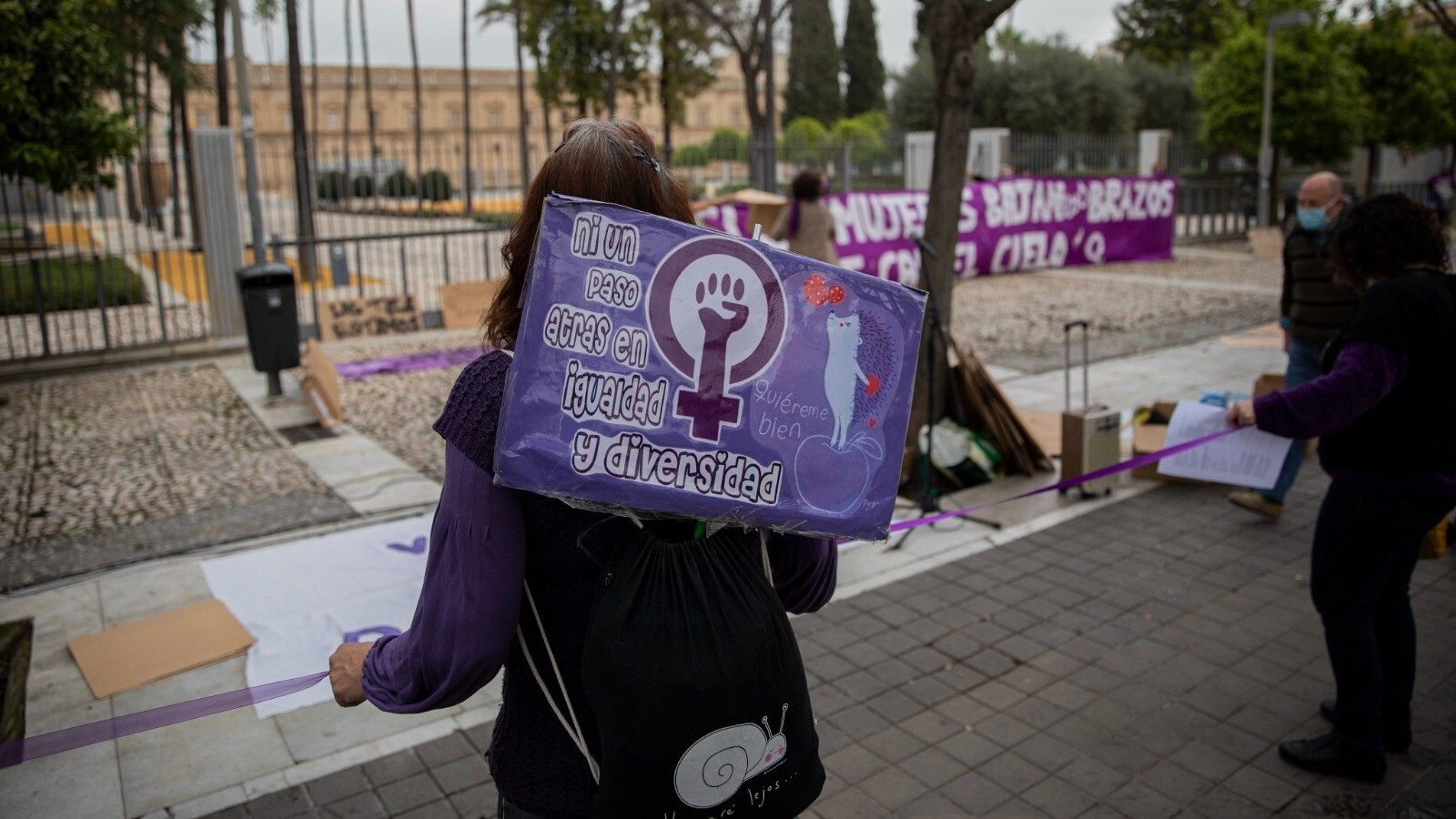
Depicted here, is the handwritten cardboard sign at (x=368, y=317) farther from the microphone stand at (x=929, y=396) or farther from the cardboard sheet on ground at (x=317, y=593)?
the microphone stand at (x=929, y=396)

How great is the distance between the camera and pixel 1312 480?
22.0 ft

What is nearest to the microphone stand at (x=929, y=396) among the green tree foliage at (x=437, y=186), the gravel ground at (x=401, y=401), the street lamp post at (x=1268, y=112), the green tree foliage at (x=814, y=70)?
the gravel ground at (x=401, y=401)

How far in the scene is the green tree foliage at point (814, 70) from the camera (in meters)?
48.8

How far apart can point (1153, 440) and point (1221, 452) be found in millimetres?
2694

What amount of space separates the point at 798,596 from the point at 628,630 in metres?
0.55

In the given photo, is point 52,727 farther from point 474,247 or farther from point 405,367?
point 474,247

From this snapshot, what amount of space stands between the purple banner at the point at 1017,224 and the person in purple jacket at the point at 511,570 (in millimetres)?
11835

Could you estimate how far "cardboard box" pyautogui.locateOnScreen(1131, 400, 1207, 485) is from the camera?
6609 millimetres

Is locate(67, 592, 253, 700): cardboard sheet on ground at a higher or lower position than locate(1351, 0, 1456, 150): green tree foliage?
lower

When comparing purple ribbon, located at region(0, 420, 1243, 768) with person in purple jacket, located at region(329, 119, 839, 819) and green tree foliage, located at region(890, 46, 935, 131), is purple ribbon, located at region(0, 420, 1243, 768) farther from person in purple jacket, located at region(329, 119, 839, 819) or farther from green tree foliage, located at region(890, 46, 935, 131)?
green tree foliage, located at region(890, 46, 935, 131)

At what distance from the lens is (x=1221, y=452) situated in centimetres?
419

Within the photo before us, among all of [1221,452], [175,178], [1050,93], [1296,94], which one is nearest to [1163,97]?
[1050,93]

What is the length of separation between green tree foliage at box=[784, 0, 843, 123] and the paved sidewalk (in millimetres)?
46650

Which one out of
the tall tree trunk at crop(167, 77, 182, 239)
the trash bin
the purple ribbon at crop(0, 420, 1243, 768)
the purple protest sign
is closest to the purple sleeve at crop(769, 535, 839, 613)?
the purple protest sign
